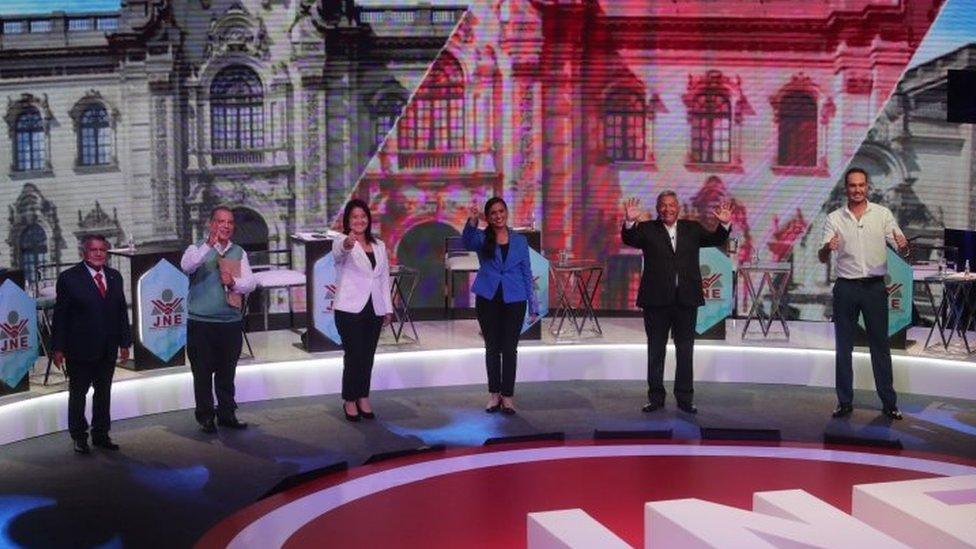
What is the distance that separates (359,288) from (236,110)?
6398mm

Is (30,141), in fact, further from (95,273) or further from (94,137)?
(95,273)

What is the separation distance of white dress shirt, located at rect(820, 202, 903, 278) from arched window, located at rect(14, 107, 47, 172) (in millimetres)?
8119

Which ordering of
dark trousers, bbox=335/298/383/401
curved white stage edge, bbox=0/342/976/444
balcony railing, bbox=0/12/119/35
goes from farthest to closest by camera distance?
1. balcony railing, bbox=0/12/119/35
2. curved white stage edge, bbox=0/342/976/444
3. dark trousers, bbox=335/298/383/401

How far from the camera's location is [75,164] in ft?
42.4

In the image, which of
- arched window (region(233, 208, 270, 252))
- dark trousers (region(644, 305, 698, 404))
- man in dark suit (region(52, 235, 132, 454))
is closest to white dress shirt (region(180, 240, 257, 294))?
man in dark suit (region(52, 235, 132, 454))

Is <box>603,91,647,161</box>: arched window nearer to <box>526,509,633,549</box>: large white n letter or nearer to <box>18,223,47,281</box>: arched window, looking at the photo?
<box>18,223,47,281</box>: arched window

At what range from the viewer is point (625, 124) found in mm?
12727

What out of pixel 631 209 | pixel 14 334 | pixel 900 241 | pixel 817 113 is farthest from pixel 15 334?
pixel 817 113

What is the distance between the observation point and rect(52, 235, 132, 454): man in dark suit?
21.1ft

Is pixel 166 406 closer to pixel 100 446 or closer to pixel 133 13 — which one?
pixel 100 446

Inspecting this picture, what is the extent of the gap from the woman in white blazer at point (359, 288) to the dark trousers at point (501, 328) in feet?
1.79

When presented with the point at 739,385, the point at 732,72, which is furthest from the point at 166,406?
the point at 732,72

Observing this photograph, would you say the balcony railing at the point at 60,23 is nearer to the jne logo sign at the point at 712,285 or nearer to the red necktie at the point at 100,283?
the red necktie at the point at 100,283

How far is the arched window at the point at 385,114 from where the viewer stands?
12.5 m
